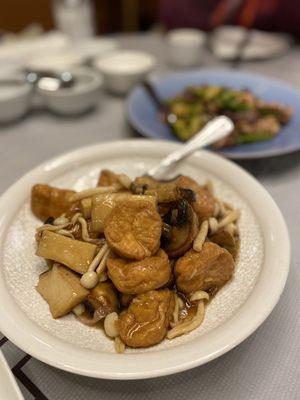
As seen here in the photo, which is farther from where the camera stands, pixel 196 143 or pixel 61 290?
pixel 196 143

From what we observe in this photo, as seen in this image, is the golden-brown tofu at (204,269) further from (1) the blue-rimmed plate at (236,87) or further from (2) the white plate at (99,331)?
(1) the blue-rimmed plate at (236,87)

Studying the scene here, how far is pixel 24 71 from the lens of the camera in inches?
87.4

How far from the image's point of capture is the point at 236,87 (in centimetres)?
224

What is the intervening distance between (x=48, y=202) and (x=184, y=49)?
5.64ft

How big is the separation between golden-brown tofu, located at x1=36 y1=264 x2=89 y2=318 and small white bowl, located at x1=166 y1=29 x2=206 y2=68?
195cm

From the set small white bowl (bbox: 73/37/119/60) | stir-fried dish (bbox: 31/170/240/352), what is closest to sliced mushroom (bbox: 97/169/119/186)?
stir-fried dish (bbox: 31/170/240/352)

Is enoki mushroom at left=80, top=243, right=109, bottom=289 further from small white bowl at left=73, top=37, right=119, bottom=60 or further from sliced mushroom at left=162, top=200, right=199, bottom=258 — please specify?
small white bowl at left=73, top=37, right=119, bottom=60

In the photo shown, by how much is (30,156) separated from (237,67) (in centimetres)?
157

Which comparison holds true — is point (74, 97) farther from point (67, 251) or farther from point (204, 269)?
point (204, 269)

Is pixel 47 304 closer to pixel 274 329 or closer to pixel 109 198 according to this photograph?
pixel 109 198

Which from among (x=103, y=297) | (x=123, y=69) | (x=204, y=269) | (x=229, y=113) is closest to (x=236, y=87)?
(x=229, y=113)

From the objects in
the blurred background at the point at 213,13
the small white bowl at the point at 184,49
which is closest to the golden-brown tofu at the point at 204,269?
the small white bowl at the point at 184,49

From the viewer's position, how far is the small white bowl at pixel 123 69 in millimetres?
2262

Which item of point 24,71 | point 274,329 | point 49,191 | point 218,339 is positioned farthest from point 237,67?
point 218,339
